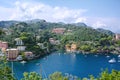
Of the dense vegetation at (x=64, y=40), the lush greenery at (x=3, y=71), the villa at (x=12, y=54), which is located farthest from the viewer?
the dense vegetation at (x=64, y=40)

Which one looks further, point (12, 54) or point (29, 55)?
point (29, 55)

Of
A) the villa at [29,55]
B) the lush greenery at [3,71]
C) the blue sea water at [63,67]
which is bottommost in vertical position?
the blue sea water at [63,67]

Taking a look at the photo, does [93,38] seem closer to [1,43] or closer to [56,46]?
[56,46]

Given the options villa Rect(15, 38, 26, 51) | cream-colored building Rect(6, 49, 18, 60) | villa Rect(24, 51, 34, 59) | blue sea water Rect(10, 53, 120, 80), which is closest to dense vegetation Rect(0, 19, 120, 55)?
villa Rect(15, 38, 26, 51)

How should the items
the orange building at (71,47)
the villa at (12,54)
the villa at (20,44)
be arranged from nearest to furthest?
the villa at (12,54) < the villa at (20,44) < the orange building at (71,47)

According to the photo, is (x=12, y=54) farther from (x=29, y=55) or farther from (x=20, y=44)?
(x=20, y=44)

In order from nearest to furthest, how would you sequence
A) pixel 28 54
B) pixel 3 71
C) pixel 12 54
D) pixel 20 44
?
1. pixel 3 71
2. pixel 12 54
3. pixel 28 54
4. pixel 20 44

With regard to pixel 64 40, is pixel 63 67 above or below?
below

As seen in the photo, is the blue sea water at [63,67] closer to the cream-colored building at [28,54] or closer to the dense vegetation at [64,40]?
the cream-colored building at [28,54]

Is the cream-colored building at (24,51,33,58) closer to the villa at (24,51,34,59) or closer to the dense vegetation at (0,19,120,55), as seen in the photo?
the villa at (24,51,34,59)

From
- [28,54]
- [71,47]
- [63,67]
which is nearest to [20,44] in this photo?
[28,54]

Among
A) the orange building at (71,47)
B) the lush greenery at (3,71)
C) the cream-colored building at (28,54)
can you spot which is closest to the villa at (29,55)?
the cream-colored building at (28,54)

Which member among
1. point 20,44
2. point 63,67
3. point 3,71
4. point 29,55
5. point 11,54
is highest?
point 3,71
